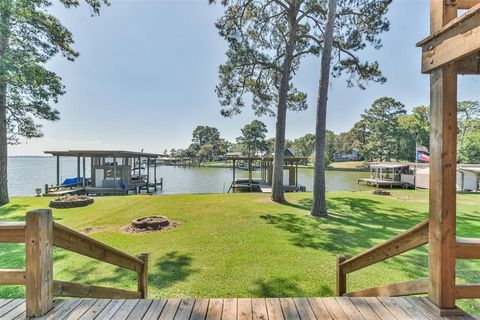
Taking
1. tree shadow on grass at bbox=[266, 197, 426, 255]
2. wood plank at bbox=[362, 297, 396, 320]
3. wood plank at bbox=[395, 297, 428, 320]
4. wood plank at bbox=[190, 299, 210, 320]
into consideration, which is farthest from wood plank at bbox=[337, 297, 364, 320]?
tree shadow on grass at bbox=[266, 197, 426, 255]

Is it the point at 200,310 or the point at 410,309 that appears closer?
the point at 410,309

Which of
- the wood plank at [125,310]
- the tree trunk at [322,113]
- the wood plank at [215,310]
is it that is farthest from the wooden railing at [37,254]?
the tree trunk at [322,113]

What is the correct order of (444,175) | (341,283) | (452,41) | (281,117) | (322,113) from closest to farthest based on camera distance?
(452,41)
(444,175)
(341,283)
(322,113)
(281,117)

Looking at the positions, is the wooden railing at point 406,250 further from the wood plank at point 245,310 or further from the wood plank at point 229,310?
the wood plank at point 229,310

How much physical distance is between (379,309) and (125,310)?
2.11 meters

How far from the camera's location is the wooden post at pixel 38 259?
1748 mm

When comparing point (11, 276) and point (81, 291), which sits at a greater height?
point (11, 276)

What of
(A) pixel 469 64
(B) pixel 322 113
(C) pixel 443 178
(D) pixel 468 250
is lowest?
(D) pixel 468 250

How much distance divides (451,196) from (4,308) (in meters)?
3.58

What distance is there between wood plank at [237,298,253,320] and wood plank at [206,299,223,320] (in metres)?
0.16

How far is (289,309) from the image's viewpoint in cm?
207

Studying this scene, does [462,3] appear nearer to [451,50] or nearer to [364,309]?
[451,50]

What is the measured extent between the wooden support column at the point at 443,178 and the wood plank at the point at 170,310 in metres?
2.07

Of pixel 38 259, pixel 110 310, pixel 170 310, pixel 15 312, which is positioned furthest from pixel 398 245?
pixel 15 312
